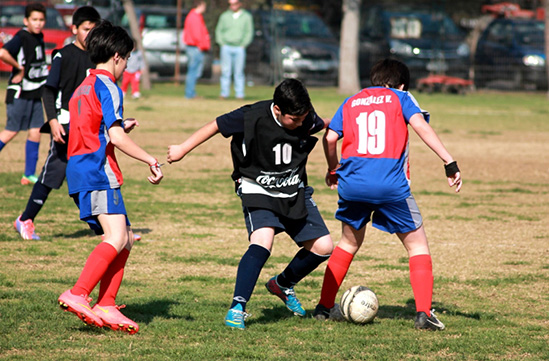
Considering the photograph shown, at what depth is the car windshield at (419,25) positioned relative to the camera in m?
23.1

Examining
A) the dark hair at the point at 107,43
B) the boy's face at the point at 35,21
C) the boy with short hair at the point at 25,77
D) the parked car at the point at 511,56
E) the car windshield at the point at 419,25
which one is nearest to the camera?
the dark hair at the point at 107,43

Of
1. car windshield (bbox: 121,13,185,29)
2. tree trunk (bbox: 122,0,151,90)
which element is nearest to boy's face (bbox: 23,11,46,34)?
tree trunk (bbox: 122,0,151,90)

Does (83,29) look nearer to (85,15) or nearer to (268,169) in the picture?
(85,15)

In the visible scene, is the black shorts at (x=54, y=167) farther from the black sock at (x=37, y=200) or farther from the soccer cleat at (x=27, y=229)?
the soccer cleat at (x=27, y=229)

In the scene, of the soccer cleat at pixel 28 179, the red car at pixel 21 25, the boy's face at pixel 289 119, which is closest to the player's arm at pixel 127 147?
the boy's face at pixel 289 119

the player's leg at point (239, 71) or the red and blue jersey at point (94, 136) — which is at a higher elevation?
the red and blue jersey at point (94, 136)

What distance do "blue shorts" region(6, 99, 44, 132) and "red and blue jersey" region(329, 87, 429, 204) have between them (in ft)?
17.7

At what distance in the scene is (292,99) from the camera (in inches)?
179

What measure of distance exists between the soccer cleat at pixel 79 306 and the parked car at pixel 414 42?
19.2 m

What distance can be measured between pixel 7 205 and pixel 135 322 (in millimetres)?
4250

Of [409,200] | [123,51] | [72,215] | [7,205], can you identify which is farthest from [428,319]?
[7,205]

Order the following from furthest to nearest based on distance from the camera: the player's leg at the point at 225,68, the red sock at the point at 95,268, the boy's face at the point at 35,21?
1. the player's leg at the point at 225,68
2. the boy's face at the point at 35,21
3. the red sock at the point at 95,268

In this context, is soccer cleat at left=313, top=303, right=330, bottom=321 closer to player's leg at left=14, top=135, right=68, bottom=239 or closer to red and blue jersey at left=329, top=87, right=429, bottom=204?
red and blue jersey at left=329, top=87, right=429, bottom=204

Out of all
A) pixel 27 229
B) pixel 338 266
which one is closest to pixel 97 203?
pixel 338 266
